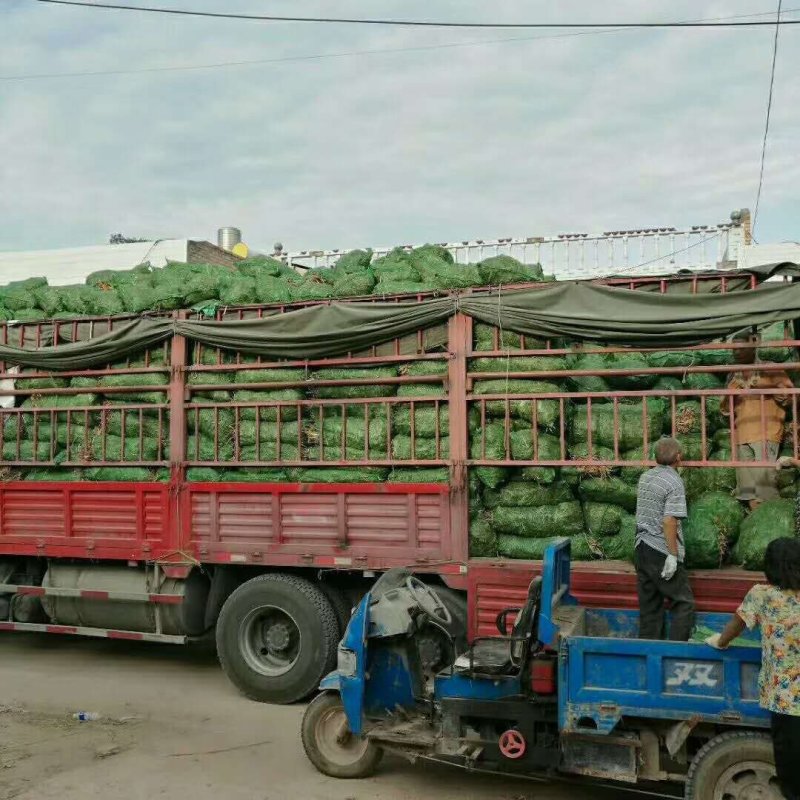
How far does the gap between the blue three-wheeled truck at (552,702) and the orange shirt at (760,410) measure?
1.16 meters

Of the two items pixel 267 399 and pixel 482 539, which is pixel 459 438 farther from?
pixel 267 399

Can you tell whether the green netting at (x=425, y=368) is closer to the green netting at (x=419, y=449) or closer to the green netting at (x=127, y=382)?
the green netting at (x=419, y=449)

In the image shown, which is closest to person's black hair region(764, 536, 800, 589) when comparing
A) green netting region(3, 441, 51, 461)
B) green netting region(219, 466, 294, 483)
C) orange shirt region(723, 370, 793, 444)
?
orange shirt region(723, 370, 793, 444)

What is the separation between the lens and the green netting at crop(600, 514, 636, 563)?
5535 mm

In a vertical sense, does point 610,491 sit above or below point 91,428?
below

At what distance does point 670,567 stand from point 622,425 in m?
1.17

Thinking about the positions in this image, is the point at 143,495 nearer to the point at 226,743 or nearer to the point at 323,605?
the point at 323,605

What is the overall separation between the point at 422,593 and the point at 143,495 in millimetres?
2879

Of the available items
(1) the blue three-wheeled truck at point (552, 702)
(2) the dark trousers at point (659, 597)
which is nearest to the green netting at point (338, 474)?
(1) the blue three-wheeled truck at point (552, 702)

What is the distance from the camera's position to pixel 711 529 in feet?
17.0

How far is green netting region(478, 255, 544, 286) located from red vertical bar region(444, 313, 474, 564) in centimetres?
40

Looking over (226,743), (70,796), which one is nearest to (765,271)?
(226,743)

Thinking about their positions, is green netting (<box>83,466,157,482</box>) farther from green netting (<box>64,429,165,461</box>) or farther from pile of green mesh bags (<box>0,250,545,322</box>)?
pile of green mesh bags (<box>0,250,545,322</box>)

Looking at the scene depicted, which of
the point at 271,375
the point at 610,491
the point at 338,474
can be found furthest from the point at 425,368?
the point at 610,491
